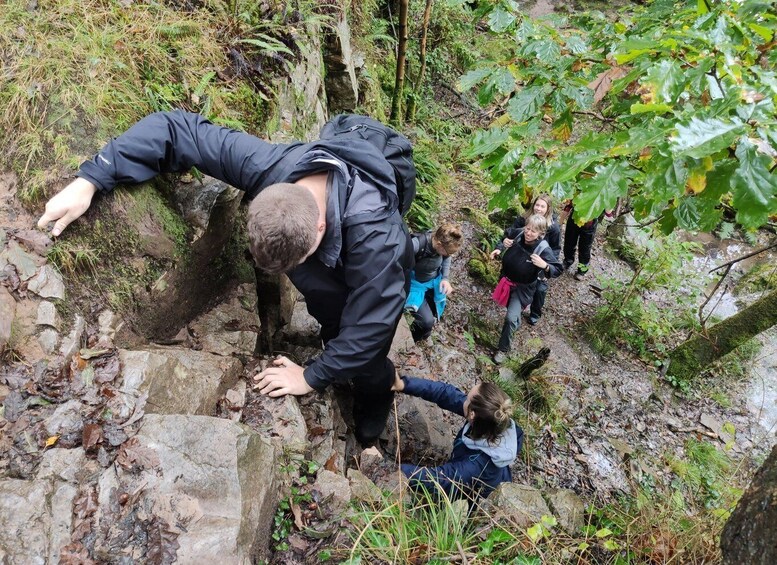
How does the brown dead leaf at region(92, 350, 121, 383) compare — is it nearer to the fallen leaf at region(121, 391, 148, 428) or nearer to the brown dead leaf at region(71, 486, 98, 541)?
the fallen leaf at region(121, 391, 148, 428)

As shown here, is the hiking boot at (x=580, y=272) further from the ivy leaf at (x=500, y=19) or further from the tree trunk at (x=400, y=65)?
the ivy leaf at (x=500, y=19)

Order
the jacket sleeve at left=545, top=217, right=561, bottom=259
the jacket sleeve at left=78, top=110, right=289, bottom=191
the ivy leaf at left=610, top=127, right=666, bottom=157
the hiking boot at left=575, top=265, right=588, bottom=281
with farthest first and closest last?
the hiking boot at left=575, top=265, right=588, bottom=281 < the jacket sleeve at left=545, top=217, right=561, bottom=259 < the jacket sleeve at left=78, top=110, right=289, bottom=191 < the ivy leaf at left=610, top=127, right=666, bottom=157

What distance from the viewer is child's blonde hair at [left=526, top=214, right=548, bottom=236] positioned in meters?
6.44

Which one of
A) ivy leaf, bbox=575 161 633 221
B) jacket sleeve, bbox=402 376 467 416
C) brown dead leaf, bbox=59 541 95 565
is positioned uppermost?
ivy leaf, bbox=575 161 633 221

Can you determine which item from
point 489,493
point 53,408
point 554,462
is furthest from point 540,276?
point 53,408

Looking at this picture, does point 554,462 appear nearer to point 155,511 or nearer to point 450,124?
point 155,511

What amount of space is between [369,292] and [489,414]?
5.24 ft

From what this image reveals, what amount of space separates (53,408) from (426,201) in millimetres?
7136

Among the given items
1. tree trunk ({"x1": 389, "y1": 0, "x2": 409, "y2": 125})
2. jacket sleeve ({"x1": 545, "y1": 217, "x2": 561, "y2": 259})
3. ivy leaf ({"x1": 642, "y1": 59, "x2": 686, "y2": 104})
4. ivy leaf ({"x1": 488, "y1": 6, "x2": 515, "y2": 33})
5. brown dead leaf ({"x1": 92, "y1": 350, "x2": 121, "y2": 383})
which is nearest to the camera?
ivy leaf ({"x1": 642, "y1": 59, "x2": 686, "y2": 104})

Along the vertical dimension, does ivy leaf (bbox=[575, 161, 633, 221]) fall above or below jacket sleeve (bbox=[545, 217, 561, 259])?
above

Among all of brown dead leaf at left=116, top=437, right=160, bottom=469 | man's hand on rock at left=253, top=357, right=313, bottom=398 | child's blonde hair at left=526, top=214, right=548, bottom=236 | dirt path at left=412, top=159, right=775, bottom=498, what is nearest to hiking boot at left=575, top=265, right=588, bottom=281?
dirt path at left=412, top=159, right=775, bottom=498

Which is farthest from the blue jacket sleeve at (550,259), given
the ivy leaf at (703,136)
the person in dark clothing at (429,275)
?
the ivy leaf at (703,136)

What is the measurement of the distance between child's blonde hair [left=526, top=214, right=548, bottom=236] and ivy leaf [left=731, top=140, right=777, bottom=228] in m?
4.98

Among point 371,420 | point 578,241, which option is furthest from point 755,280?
point 371,420
